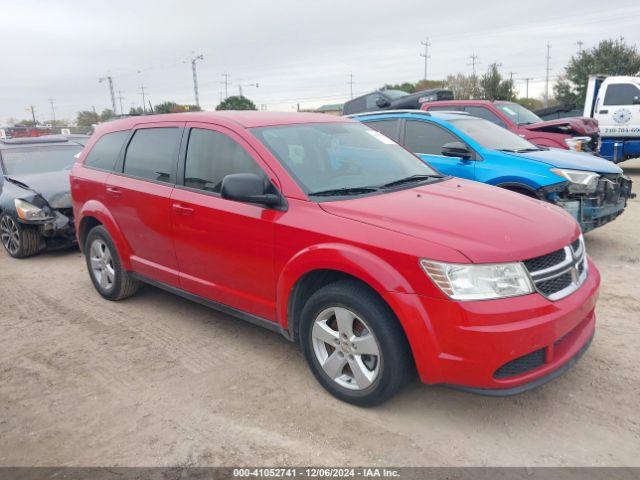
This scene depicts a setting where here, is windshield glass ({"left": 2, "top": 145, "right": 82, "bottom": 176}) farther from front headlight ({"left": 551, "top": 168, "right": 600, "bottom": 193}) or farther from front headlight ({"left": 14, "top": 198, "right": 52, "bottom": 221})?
front headlight ({"left": 551, "top": 168, "right": 600, "bottom": 193})

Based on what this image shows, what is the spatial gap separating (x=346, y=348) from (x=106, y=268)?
121 inches

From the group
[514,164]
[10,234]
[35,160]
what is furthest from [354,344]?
[35,160]

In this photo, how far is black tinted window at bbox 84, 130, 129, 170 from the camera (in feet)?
16.1

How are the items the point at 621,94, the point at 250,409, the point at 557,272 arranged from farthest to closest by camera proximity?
the point at 621,94
the point at 250,409
the point at 557,272

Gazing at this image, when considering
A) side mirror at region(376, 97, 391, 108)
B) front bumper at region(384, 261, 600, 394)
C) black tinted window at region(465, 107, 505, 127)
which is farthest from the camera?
side mirror at region(376, 97, 391, 108)

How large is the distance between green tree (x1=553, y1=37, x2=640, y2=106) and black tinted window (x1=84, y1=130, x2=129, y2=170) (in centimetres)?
3272

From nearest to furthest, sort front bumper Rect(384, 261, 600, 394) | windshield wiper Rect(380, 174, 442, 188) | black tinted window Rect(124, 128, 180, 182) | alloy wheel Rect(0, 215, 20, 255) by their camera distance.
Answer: front bumper Rect(384, 261, 600, 394)
windshield wiper Rect(380, 174, 442, 188)
black tinted window Rect(124, 128, 180, 182)
alloy wheel Rect(0, 215, 20, 255)

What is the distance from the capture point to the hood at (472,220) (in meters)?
2.71

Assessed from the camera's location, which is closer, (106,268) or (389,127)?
(106,268)

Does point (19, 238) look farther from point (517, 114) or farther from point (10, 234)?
point (517, 114)

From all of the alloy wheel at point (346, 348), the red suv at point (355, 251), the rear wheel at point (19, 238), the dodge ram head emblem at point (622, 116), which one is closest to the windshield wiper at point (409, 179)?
the red suv at point (355, 251)

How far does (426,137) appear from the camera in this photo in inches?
262

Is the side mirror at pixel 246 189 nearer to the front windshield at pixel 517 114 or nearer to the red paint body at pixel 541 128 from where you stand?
the red paint body at pixel 541 128

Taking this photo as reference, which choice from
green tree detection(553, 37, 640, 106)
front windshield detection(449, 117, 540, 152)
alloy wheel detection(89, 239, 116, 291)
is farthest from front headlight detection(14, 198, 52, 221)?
green tree detection(553, 37, 640, 106)
